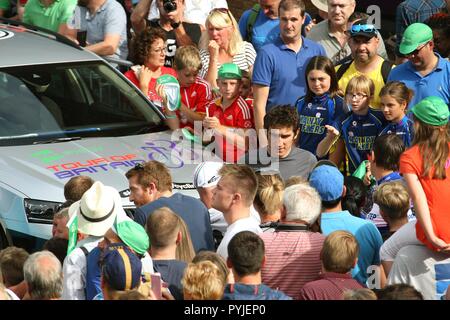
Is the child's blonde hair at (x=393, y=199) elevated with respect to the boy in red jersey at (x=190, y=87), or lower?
elevated

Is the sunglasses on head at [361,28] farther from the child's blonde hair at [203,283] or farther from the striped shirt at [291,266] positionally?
the child's blonde hair at [203,283]

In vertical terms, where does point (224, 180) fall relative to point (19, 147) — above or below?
above

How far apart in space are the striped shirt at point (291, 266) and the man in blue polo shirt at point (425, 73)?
2947 mm

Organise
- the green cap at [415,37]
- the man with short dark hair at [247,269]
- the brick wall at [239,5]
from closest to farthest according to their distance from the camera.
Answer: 1. the man with short dark hair at [247,269]
2. the green cap at [415,37]
3. the brick wall at [239,5]

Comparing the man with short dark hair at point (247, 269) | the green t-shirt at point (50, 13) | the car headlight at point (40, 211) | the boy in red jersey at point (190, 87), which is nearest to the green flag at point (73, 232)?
the man with short dark hair at point (247, 269)

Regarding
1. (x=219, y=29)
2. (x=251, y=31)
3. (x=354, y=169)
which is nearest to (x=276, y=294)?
(x=354, y=169)

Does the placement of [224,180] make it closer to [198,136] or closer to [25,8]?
[198,136]

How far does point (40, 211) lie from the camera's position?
9094 mm

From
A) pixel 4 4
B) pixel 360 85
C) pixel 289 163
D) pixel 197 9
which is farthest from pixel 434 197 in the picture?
pixel 4 4

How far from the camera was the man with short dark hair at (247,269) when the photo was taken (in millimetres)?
6559

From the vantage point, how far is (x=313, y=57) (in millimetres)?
10289

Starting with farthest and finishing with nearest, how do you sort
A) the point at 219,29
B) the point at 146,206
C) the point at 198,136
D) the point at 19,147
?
1. the point at 219,29
2. the point at 198,136
3. the point at 19,147
4. the point at 146,206

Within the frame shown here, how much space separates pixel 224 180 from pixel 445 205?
1433 millimetres

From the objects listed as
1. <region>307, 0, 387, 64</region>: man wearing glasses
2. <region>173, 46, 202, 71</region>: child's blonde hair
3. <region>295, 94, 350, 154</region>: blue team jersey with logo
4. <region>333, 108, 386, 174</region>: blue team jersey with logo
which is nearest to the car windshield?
<region>173, 46, 202, 71</region>: child's blonde hair
